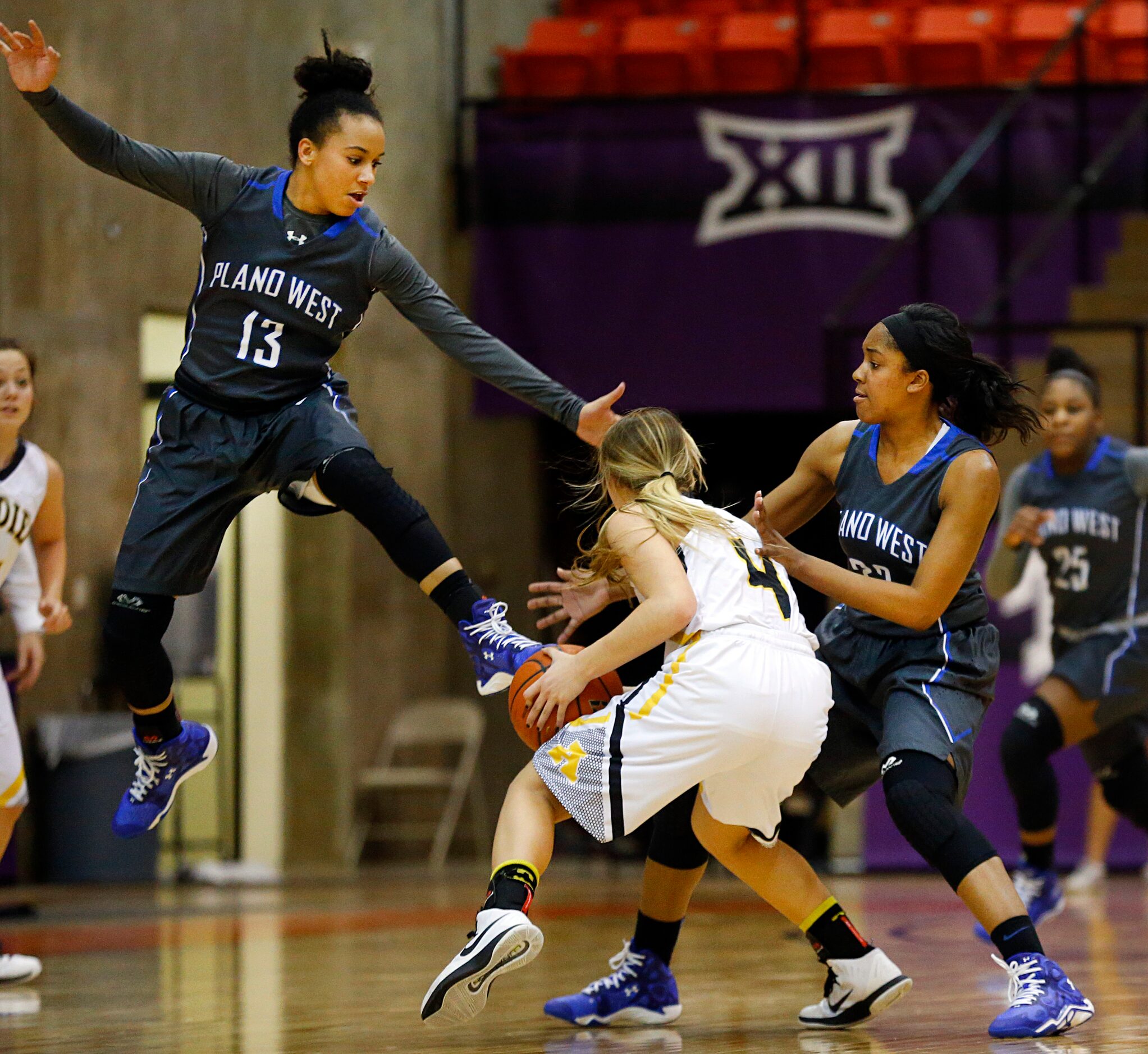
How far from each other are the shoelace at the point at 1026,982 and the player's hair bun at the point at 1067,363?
262 cm

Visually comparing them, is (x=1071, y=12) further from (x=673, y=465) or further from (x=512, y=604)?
(x=673, y=465)

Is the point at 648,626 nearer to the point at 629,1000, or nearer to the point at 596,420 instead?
the point at 596,420

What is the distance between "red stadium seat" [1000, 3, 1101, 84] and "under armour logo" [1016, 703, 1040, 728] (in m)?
5.43

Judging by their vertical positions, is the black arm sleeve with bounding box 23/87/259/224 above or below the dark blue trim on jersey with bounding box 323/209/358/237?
above

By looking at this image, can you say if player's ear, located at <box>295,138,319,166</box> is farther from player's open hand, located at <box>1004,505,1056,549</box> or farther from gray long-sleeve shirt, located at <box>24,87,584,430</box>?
player's open hand, located at <box>1004,505,1056,549</box>

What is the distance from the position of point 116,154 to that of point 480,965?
200 centimetres

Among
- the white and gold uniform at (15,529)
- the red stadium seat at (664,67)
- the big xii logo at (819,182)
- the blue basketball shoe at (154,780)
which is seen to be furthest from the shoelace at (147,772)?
the red stadium seat at (664,67)

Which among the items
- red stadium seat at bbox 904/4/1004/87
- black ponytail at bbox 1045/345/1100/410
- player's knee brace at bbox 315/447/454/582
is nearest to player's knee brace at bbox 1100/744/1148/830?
black ponytail at bbox 1045/345/1100/410

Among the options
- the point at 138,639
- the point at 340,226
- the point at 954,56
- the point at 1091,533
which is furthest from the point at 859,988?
the point at 954,56

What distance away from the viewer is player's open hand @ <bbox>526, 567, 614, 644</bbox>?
3.70 meters

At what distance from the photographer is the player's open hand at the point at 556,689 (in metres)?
3.37

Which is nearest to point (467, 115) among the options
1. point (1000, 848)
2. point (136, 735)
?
point (1000, 848)

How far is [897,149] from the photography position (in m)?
9.34

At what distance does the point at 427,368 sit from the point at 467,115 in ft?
5.12
